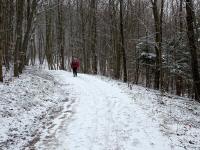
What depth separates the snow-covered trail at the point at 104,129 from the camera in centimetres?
961

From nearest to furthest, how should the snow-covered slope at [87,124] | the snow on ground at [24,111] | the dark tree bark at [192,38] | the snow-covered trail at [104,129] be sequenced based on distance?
the snow-covered trail at [104,129] < the snow-covered slope at [87,124] < the snow on ground at [24,111] < the dark tree bark at [192,38]

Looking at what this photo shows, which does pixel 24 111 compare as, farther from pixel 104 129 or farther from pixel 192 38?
pixel 192 38

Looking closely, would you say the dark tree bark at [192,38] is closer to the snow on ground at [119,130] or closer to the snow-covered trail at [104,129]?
the snow on ground at [119,130]

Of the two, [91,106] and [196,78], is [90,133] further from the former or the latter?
[196,78]

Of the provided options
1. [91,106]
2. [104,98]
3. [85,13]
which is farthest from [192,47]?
[85,13]

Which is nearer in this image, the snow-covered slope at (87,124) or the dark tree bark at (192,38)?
the snow-covered slope at (87,124)

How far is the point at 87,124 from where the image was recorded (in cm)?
1181

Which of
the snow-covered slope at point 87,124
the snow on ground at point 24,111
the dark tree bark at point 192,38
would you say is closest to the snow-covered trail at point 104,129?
the snow-covered slope at point 87,124

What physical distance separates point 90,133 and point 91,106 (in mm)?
4323

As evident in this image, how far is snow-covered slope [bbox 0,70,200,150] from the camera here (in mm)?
9777

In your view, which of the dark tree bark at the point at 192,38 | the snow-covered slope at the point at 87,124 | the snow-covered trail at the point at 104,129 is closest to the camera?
the snow-covered trail at the point at 104,129

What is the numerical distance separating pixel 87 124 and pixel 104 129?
2.99 ft

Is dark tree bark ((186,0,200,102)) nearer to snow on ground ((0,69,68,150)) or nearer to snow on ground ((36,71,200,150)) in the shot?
snow on ground ((36,71,200,150))

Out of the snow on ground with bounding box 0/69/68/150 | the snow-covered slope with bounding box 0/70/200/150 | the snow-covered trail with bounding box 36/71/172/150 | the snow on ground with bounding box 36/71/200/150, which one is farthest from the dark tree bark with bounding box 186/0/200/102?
the snow on ground with bounding box 0/69/68/150
